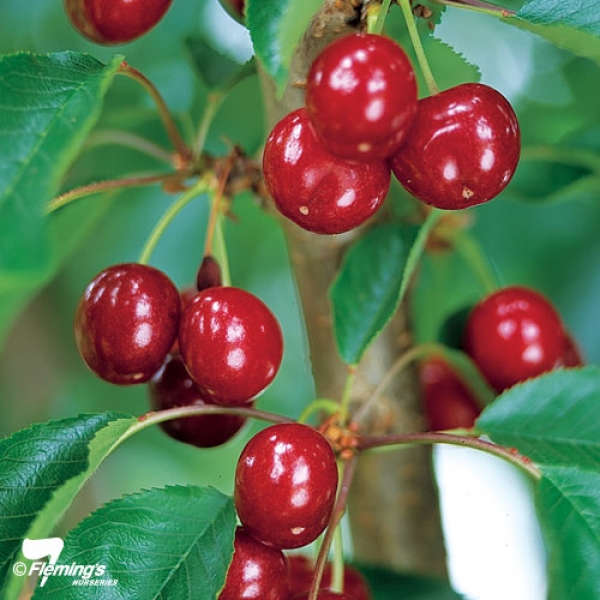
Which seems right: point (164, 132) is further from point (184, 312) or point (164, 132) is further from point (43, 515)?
point (43, 515)

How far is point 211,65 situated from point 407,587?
64 cm

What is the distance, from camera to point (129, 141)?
1179 millimetres

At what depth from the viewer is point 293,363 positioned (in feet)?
6.22

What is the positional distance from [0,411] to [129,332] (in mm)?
1243

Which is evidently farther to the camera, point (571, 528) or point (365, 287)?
point (365, 287)

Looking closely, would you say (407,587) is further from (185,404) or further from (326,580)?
(185,404)

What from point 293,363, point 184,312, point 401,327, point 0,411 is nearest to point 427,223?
point 401,327

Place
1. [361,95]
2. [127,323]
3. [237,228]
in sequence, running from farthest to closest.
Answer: [237,228], [127,323], [361,95]

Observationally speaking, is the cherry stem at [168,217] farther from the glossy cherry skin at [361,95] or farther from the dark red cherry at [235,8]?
the glossy cherry skin at [361,95]

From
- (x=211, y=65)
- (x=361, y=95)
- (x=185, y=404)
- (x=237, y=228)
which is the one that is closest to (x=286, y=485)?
(x=185, y=404)

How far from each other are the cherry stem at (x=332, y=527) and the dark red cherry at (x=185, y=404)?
12cm

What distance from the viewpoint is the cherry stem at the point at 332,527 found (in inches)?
27.7

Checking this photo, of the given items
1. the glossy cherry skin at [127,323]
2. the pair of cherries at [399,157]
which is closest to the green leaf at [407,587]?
the glossy cherry skin at [127,323]

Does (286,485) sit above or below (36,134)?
below
